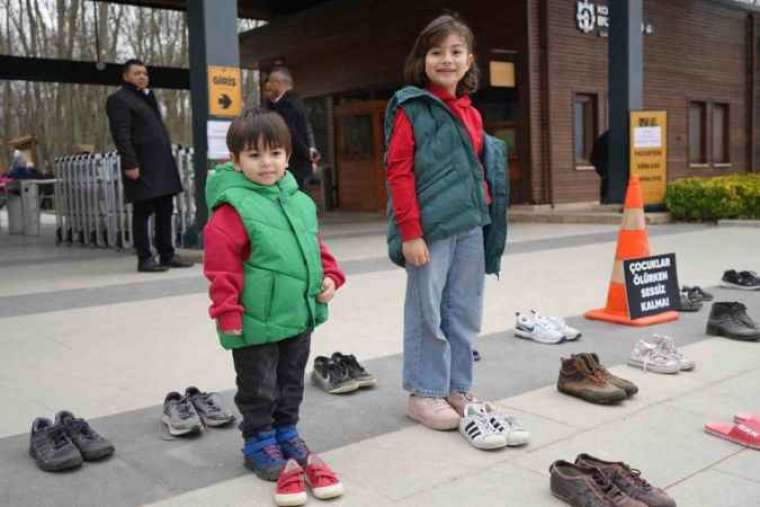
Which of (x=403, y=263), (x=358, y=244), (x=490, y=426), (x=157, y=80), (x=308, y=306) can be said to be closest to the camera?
(x=308, y=306)

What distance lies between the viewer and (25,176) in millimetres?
15328

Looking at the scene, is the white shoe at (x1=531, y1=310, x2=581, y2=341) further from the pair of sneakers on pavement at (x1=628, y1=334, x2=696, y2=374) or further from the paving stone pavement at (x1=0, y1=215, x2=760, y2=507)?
the pair of sneakers on pavement at (x1=628, y1=334, x2=696, y2=374)

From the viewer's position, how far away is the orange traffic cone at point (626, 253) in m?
5.62

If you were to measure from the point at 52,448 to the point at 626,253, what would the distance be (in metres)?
4.08

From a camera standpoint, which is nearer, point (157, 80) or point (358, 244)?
point (358, 244)

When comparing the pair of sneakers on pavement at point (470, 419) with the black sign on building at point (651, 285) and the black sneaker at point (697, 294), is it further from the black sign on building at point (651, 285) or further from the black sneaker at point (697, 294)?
the black sneaker at point (697, 294)

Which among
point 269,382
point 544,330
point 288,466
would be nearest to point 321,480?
→ point 288,466

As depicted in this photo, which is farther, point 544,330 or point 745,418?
point 544,330

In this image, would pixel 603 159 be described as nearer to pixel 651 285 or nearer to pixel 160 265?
pixel 160 265

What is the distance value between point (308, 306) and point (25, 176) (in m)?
14.0

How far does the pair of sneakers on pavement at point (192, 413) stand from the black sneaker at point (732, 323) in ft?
10.5

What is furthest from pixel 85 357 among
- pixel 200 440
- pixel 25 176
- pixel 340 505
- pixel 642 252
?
pixel 25 176

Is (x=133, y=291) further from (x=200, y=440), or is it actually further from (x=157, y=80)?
(x=157, y=80)

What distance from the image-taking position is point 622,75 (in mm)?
13406
